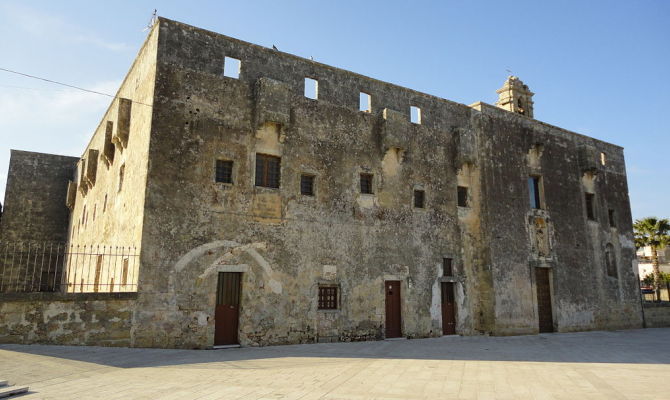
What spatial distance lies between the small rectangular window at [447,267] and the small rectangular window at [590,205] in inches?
403

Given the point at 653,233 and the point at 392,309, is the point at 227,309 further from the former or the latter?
the point at 653,233

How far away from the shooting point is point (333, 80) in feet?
53.6

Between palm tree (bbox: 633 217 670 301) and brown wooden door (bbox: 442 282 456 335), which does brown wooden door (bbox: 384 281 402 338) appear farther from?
palm tree (bbox: 633 217 670 301)

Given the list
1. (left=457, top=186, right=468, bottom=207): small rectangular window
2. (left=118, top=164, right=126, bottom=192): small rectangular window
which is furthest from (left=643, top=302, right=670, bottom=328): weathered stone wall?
(left=118, top=164, right=126, bottom=192): small rectangular window

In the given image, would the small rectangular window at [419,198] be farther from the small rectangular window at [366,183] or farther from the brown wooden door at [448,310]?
the brown wooden door at [448,310]

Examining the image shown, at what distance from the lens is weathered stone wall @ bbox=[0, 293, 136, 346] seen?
10094 millimetres

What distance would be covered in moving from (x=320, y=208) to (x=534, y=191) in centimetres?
1157

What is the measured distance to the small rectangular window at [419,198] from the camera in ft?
58.1

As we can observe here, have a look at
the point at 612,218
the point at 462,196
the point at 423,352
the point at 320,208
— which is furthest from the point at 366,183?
the point at 612,218

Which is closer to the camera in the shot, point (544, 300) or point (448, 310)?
point (448, 310)

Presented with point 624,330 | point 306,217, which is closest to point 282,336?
point 306,217

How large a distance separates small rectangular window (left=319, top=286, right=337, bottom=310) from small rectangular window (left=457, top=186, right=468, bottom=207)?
23.4 ft

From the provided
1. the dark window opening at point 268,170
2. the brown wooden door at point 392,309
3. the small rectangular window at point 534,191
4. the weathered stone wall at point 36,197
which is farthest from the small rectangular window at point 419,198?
the weathered stone wall at point 36,197

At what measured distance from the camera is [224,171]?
13898 millimetres
